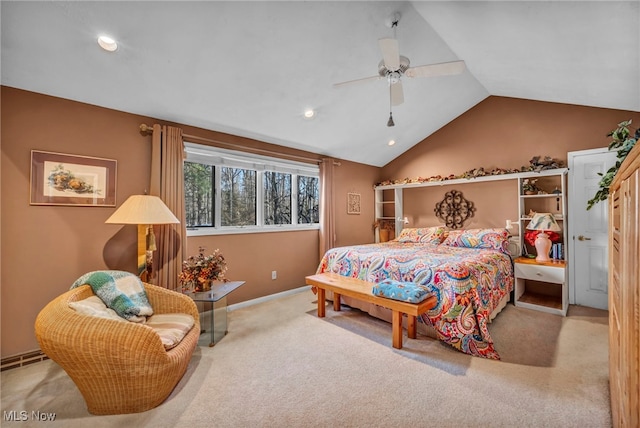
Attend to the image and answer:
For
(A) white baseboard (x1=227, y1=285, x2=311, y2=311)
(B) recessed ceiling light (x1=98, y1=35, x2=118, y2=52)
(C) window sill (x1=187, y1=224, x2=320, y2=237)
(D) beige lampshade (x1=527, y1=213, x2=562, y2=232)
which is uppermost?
(B) recessed ceiling light (x1=98, y1=35, x2=118, y2=52)

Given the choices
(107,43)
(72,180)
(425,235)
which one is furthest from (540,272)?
(72,180)

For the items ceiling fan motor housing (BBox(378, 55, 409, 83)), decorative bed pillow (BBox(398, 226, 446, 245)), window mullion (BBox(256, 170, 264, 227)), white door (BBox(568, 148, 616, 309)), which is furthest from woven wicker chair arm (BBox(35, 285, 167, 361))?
white door (BBox(568, 148, 616, 309))

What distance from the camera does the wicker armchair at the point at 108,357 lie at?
4.96ft

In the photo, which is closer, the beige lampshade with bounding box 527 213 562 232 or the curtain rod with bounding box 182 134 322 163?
the curtain rod with bounding box 182 134 322 163

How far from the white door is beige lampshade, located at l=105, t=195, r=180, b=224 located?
15.9 feet

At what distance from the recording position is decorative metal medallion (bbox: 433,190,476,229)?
15.0ft

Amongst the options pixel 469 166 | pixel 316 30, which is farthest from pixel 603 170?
pixel 316 30

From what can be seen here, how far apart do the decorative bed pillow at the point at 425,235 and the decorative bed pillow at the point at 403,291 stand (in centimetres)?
186

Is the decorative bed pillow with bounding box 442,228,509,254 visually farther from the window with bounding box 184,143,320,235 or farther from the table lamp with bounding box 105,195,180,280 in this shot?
the table lamp with bounding box 105,195,180,280

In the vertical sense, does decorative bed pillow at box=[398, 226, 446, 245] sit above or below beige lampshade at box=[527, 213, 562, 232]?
below

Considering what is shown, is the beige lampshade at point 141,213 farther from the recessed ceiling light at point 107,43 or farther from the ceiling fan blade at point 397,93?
the ceiling fan blade at point 397,93

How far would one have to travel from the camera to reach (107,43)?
2.05 meters

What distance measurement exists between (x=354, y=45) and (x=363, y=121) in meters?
1.38

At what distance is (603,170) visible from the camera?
3.33 metres
